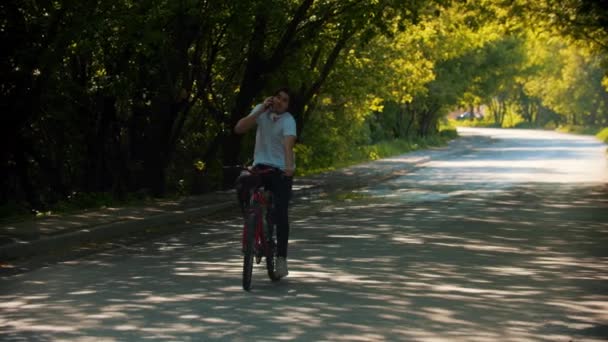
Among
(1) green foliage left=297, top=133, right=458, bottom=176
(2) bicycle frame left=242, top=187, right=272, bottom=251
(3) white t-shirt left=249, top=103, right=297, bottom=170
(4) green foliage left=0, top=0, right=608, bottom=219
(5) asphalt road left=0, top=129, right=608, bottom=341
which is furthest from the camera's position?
(1) green foliage left=297, top=133, right=458, bottom=176

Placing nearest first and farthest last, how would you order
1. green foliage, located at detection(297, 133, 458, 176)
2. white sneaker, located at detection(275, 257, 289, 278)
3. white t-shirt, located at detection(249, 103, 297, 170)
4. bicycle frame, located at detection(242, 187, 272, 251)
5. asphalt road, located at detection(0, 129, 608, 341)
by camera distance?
asphalt road, located at detection(0, 129, 608, 341)
bicycle frame, located at detection(242, 187, 272, 251)
white t-shirt, located at detection(249, 103, 297, 170)
white sneaker, located at detection(275, 257, 289, 278)
green foliage, located at detection(297, 133, 458, 176)

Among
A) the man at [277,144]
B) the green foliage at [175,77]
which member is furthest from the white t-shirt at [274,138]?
the green foliage at [175,77]

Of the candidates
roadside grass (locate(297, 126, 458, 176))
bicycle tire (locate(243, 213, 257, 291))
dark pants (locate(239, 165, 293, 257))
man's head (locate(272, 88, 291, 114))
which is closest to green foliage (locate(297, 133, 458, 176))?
roadside grass (locate(297, 126, 458, 176))

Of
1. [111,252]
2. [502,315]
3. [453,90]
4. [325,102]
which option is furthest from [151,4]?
[453,90]

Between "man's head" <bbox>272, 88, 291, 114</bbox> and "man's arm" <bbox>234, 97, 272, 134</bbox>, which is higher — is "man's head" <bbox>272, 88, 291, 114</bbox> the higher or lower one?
the higher one

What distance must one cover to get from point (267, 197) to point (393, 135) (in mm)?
51217

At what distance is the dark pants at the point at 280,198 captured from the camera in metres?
10.6

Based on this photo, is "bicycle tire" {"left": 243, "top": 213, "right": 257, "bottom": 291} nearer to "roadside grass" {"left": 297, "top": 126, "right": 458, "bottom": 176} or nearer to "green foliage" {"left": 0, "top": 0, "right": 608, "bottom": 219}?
"green foliage" {"left": 0, "top": 0, "right": 608, "bottom": 219}

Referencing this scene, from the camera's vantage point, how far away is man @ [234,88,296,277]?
34.6 feet

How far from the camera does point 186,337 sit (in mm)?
7930

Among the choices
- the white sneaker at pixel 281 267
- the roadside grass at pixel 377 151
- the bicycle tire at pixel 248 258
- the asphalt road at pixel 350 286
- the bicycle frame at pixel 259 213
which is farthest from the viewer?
the roadside grass at pixel 377 151

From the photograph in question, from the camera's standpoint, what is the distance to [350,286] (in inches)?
412

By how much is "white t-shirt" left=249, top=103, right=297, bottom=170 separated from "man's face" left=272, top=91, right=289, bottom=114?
0.19ft

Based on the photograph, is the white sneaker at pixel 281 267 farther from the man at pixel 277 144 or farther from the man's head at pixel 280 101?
the man's head at pixel 280 101
